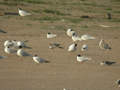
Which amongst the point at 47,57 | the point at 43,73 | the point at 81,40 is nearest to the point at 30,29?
the point at 81,40

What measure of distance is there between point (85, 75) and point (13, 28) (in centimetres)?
714

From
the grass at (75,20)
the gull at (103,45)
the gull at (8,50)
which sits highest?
the gull at (8,50)

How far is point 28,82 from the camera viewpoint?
11.0m

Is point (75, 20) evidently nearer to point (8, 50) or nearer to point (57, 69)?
point (8, 50)

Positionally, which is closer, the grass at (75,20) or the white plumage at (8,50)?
the white plumage at (8,50)

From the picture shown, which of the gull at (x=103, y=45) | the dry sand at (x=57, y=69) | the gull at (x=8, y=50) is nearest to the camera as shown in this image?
the dry sand at (x=57, y=69)

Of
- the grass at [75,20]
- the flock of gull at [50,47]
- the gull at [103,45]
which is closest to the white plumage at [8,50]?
the flock of gull at [50,47]

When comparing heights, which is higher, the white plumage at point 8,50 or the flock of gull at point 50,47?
the white plumage at point 8,50

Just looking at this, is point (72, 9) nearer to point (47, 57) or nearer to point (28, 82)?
point (47, 57)

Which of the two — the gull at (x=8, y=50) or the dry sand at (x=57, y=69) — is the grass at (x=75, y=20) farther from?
the gull at (x=8, y=50)

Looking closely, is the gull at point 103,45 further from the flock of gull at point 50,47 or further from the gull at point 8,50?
the gull at point 8,50

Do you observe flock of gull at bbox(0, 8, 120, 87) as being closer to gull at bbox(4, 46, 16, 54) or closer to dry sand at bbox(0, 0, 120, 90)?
gull at bbox(4, 46, 16, 54)

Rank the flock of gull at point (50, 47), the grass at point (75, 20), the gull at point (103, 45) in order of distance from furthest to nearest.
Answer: the grass at point (75, 20)
the gull at point (103, 45)
the flock of gull at point (50, 47)

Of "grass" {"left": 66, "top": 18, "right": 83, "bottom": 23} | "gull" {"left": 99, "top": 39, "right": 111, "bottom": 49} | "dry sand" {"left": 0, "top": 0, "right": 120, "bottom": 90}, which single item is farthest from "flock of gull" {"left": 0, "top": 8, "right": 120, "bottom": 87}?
"grass" {"left": 66, "top": 18, "right": 83, "bottom": 23}
